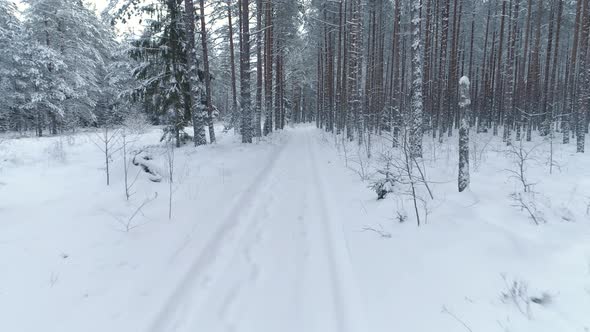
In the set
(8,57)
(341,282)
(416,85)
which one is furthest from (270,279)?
(8,57)

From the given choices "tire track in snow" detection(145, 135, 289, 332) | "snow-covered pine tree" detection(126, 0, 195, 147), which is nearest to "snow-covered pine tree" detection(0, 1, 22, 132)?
"snow-covered pine tree" detection(126, 0, 195, 147)

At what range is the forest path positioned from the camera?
2.79 meters

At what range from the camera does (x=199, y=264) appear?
3.81 metres

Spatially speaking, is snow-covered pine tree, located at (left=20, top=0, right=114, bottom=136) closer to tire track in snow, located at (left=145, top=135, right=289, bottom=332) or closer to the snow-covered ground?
the snow-covered ground

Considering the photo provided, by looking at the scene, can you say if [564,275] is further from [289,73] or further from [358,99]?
[289,73]

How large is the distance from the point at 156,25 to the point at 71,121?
58.4 ft

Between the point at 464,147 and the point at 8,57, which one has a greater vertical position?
the point at 8,57

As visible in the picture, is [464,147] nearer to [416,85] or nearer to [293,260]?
[293,260]

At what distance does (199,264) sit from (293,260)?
1.19 metres

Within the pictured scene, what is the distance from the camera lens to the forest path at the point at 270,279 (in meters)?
2.79

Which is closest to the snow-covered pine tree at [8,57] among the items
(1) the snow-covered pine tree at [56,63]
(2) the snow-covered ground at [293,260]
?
(1) the snow-covered pine tree at [56,63]

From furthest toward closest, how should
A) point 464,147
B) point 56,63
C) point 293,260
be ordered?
point 56,63 → point 464,147 → point 293,260

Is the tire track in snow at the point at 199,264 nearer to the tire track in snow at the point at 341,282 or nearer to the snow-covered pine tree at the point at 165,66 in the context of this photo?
the tire track in snow at the point at 341,282

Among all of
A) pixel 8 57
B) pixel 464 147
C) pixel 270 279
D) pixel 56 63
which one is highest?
pixel 8 57
